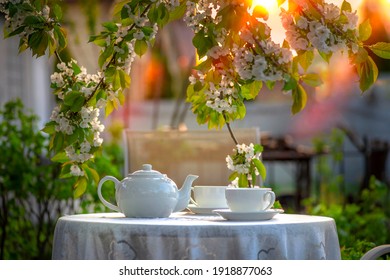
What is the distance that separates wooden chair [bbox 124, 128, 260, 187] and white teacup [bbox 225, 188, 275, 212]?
1394 millimetres

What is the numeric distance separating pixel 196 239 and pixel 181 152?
175 centimetres

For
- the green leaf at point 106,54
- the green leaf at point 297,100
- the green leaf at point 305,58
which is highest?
the green leaf at point 106,54

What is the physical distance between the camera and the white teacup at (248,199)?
2684mm

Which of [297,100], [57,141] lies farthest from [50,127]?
[297,100]

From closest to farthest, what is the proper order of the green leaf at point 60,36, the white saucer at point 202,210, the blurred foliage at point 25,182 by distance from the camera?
the green leaf at point 60,36 → the white saucer at point 202,210 → the blurred foliage at point 25,182

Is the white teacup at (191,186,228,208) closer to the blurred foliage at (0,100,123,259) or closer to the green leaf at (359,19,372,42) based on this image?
the green leaf at (359,19,372,42)

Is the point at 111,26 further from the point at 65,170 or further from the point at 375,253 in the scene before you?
the point at 375,253

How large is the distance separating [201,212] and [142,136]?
117 cm

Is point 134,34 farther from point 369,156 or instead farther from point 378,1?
point 378,1

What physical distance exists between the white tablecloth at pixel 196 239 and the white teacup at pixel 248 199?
0.31 feet

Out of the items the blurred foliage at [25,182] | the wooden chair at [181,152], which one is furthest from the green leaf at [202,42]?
the blurred foliage at [25,182]

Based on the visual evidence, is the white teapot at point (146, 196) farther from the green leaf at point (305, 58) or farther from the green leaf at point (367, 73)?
the green leaf at point (367, 73)

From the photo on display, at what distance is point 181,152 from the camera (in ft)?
13.7
